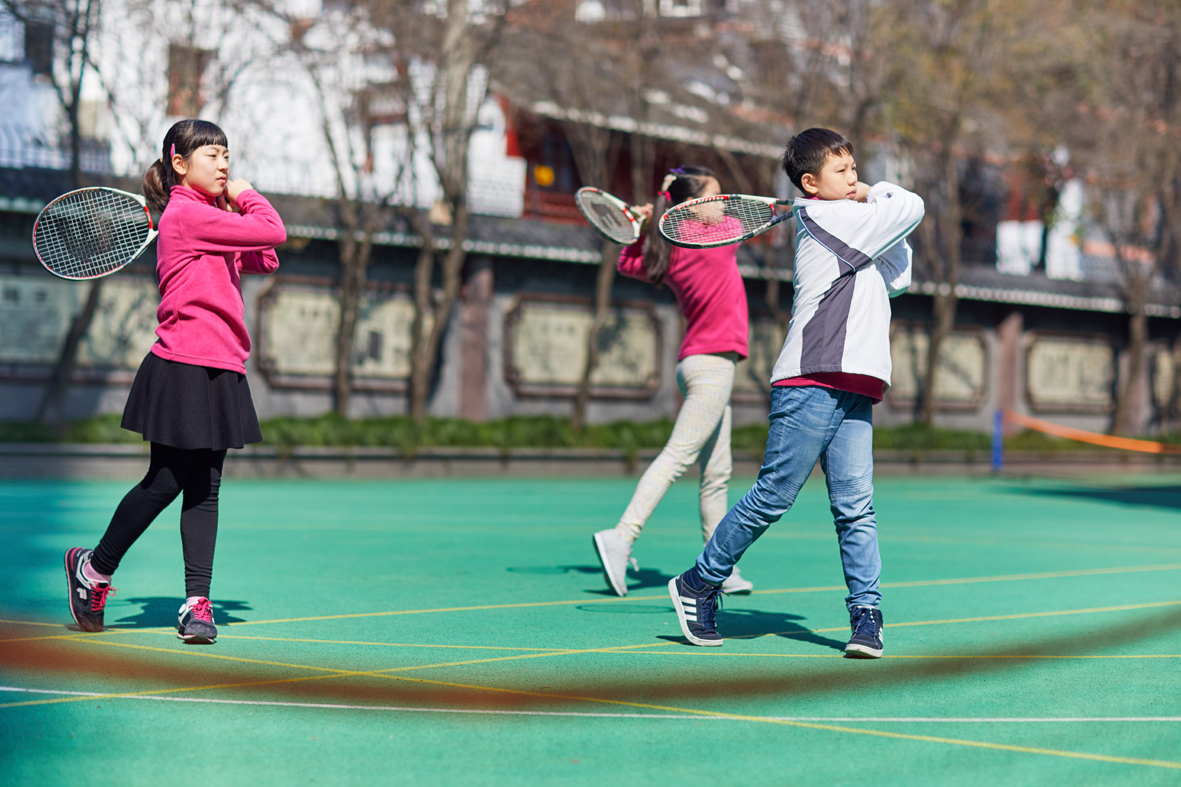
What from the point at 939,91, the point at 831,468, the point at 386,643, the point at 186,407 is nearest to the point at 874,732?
the point at 831,468

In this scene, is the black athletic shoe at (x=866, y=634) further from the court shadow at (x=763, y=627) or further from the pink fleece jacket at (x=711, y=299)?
the pink fleece jacket at (x=711, y=299)

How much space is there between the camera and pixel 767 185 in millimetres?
24969

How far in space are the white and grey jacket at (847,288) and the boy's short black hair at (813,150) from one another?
16 cm

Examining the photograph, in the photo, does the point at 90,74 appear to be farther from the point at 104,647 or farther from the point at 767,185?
the point at 104,647

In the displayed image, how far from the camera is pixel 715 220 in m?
5.68

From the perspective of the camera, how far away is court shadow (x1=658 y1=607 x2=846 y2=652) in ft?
18.6

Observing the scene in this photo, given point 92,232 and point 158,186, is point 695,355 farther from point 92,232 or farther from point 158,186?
point 92,232

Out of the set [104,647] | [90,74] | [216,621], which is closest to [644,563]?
[216,621]

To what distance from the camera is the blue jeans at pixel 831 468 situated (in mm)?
5152

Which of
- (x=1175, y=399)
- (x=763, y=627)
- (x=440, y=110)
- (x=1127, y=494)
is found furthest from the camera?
(x=1175, y=399)

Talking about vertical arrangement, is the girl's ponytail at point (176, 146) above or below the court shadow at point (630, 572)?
above

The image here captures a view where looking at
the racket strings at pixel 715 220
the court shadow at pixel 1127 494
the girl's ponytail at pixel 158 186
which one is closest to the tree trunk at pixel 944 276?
the court shadow at pixel 1127 494

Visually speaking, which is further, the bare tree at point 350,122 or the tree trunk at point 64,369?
the bare tree at point 350,122

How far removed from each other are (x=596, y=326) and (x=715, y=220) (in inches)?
667
